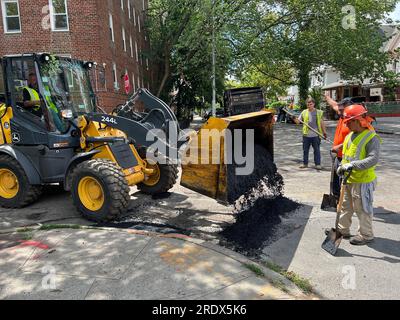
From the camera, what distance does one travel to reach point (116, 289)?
139 inches

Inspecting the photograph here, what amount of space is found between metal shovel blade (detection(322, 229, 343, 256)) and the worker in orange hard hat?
24 cm

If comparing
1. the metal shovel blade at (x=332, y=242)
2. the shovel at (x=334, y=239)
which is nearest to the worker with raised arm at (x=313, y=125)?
the shovel at (x=334, y=239)

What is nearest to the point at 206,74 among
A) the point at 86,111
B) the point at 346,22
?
the point at 346,22

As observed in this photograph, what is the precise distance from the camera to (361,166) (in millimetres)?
4426

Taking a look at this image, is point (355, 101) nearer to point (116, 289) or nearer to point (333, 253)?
point (333, 253)

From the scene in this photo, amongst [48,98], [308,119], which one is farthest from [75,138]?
[308,119]

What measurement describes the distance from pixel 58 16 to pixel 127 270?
16363 millimetres

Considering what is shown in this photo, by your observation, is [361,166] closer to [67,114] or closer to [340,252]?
[340,252]

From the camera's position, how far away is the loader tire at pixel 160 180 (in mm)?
6898

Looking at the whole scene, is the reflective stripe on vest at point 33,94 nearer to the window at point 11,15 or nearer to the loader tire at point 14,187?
the loader tire at point 14,187

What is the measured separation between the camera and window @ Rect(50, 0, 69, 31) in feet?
55.5

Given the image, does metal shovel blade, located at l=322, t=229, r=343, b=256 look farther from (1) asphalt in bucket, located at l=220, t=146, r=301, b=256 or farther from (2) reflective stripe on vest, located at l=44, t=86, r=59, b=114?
(2) reflective stripe on vest, located at l=44, t=86, r=59, b=114

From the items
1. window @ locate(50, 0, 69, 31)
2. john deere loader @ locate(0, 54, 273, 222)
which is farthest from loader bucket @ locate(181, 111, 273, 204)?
window @ locate(50, 0, 69, 31)

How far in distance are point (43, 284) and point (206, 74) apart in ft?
62.9
